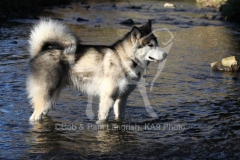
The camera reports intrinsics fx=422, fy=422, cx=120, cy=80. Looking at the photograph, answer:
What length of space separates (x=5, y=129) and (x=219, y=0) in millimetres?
23668

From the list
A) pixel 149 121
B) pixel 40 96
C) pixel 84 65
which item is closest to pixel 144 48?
pixel 84 65

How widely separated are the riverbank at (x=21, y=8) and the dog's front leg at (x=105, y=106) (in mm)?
12952

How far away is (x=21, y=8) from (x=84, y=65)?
16103mm

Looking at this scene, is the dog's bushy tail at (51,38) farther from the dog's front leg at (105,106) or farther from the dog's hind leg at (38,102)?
the dog's front leg at (105,106)

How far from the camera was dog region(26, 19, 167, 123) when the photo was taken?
19.8ft

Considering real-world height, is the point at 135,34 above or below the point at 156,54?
above

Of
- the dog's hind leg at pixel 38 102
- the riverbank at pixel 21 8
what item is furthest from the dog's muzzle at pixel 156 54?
the riverbank at pixel 21 8

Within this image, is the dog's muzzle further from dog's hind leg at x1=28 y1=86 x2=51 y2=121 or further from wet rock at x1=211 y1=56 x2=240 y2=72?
wet rock at x1=211 y1=56 x2=240 y2=72

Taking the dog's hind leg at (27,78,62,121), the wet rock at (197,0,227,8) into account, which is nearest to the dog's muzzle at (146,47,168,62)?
the dog's hind leg at (27,78,62,121)

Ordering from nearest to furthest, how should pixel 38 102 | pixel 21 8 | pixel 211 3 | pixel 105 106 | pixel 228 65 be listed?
pixel 105 106 < pixel 38 102 < pixel 228 65 < pixel 21 8 < pixel 211 3

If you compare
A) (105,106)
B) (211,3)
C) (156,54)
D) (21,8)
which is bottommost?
(105,106)

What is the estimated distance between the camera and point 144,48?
19.4ft

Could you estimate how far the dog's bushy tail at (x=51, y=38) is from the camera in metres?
6.21

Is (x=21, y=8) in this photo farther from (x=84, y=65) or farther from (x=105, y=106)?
(x=105, y=106)
